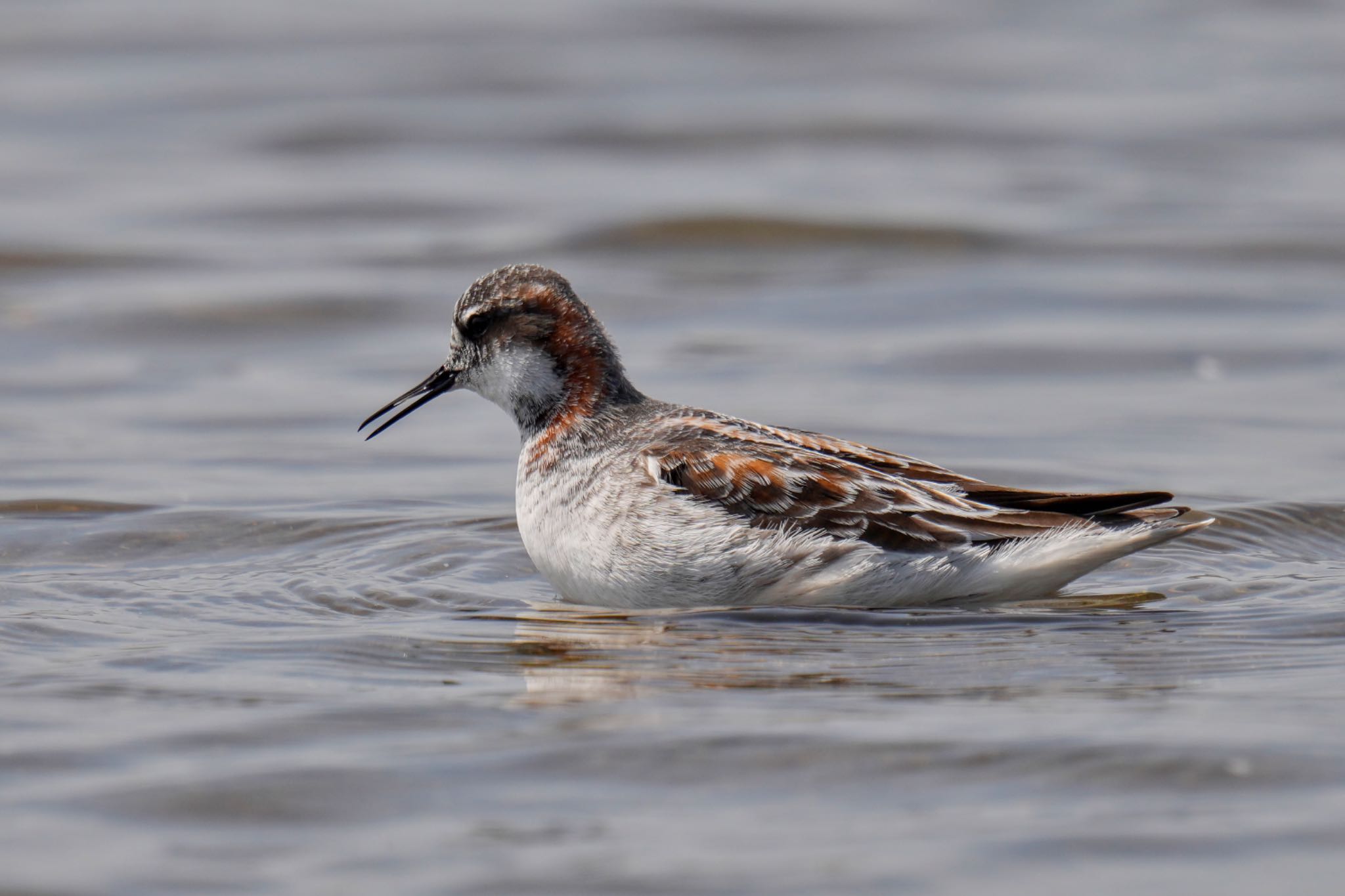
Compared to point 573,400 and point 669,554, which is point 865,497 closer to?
point 669,554

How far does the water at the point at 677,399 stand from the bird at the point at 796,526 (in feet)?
0.64

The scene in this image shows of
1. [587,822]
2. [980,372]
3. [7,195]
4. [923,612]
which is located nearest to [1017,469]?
[980,372]

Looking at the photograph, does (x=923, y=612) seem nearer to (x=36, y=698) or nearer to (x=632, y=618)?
(x=632, y=618)

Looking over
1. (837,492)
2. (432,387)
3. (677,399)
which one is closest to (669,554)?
(837,492)

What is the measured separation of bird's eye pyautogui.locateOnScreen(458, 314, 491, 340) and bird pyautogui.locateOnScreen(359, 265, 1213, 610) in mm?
784

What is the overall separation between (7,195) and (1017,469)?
32.5 ft

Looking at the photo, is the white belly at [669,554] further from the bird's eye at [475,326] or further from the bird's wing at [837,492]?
the bird's eye at [475,326]

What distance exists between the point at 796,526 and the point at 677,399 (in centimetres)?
415

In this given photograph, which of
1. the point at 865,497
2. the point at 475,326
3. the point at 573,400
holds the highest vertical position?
the point at 475,326

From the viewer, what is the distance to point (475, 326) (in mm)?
8352

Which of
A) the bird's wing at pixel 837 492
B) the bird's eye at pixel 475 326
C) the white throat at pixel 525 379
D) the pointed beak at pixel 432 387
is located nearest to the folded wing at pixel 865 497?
the bird's wing at pixel 837 492

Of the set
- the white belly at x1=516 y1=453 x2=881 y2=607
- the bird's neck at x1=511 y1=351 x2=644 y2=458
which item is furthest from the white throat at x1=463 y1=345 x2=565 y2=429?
the white belly at x1=516 y1=453 x2=881 y2=607

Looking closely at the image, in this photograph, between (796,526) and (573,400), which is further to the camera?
(573,400)

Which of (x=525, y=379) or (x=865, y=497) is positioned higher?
(x=525, y=379)
